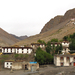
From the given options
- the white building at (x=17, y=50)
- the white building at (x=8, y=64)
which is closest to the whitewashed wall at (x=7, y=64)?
the white building at (x=8, y=64)

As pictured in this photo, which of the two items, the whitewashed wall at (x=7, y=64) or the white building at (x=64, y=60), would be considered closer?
the white building at (x=64, y=60)

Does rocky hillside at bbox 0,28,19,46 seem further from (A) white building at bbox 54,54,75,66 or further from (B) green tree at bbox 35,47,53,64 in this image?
(A) white building at bbox 54,54,75,66

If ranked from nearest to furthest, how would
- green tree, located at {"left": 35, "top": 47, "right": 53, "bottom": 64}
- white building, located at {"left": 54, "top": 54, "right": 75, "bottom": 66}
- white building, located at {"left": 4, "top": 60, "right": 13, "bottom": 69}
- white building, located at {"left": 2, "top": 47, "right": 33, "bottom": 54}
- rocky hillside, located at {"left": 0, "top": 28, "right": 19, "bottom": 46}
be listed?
white building, located at {"left": 54, "top": 54, "right": 75, "bottom": 66} < white building, located at {"left": 4, "top": 60, "right": 13, "bottom": 69} < green tree, located at {"left": 35, "top": 47, "right": 53, "bottom": 64} < white building, located at {"left": 2, "top": 47, "right": 33, "bottom": 54} < rocky hillside, located at {"left": 0, "top": 28, "right": 19, "bottom": 46}

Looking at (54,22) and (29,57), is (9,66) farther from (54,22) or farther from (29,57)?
(54,22)

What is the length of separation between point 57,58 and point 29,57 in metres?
9.41

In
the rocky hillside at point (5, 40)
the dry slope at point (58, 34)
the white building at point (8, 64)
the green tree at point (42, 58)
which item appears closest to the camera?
the white building at point (8, 64)

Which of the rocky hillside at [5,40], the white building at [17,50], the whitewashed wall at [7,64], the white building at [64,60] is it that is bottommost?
the whitewashed wall at [7,64]

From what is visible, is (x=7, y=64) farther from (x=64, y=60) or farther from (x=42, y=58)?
(x=64, y=60)

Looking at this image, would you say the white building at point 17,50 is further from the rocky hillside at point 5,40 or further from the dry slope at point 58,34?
the rocky hillside at point 5,40

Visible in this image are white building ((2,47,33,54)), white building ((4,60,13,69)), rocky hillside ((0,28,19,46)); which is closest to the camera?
white building ((4,60,13,69))

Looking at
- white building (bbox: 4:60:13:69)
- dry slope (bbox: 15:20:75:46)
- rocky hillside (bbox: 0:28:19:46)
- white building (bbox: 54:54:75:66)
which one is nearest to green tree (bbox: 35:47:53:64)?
white building (bbox: 54:54:75:66)

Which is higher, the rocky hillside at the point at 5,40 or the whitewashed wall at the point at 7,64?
the rocky hillside at the point at 5,40

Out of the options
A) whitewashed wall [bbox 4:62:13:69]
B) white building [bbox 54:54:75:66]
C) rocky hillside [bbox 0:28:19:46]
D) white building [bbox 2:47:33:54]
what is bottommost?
whitewashed wall [bbox 4:62:13:69]

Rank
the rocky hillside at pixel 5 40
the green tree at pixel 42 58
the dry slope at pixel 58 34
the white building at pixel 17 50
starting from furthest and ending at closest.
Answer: the rocky hillside at pixel 5 40, the dry slope at pixel 58 34, the white building at pixel 17 50, the green tree at pixel 42 58
